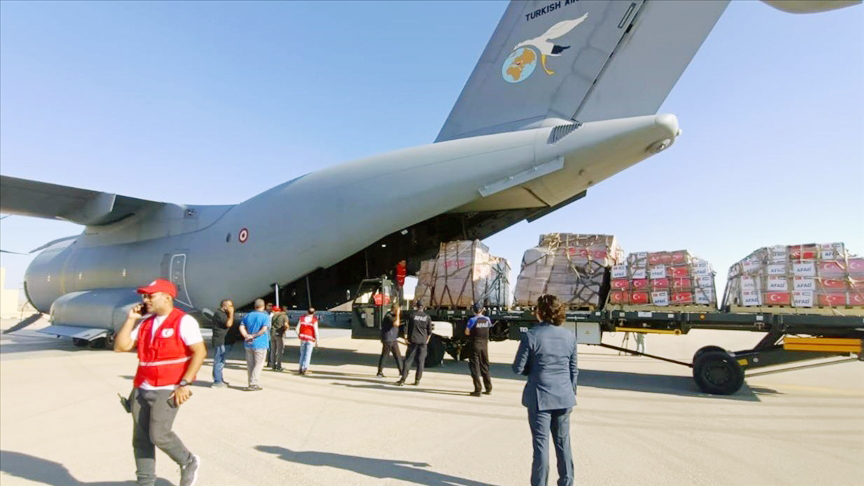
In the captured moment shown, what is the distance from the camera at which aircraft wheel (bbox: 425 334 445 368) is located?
35.4ft

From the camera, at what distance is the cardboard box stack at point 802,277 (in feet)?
24.5

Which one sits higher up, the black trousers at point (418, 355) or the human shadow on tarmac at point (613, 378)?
the black trousers at point (418, 355)

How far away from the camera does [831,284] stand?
7570 mm

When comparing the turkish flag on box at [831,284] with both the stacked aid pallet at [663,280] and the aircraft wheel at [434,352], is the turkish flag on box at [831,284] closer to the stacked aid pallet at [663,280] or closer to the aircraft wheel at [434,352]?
the stacked aid pallet at [663,280]

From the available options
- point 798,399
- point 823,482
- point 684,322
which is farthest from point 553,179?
point 823,482

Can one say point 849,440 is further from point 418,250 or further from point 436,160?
point 418,250

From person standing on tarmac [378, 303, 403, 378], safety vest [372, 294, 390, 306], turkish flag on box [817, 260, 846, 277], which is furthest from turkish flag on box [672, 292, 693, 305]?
safety vest [372, 294, 390, 306]

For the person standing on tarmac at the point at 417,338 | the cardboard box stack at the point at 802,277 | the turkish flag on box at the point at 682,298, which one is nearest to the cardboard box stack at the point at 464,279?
the person standing on tarmac at the point at 417,338

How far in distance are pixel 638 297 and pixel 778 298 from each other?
207 centimetres

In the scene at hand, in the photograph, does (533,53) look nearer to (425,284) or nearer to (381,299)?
(425,284)

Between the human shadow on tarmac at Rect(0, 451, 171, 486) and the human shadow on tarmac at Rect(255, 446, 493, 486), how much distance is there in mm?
1063

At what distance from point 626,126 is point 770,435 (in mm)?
5039

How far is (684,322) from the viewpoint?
27.4ft

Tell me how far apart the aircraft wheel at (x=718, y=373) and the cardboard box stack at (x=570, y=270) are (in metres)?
1.93
